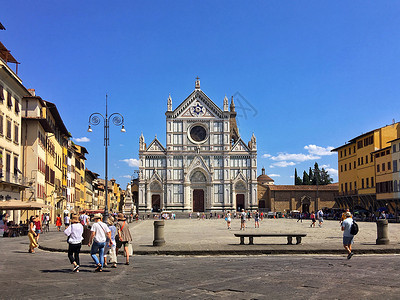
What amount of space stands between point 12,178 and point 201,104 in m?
54.8

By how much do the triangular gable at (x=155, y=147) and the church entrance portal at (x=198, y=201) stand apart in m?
9.26

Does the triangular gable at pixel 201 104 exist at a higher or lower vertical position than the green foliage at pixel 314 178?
higher

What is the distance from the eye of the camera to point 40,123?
36906 millimetres

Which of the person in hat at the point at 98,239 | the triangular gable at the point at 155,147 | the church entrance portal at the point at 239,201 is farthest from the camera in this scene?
the church entrance portal at the point at 239,201

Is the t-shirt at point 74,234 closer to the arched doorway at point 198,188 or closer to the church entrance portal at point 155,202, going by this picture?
the church entrance portal at point 155,202

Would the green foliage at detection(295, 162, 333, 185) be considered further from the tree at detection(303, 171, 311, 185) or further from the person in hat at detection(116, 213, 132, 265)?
the person in hat at detection(116, 213, 132, 265)

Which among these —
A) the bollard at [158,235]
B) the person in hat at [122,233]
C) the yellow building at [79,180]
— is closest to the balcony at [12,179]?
the bollard at [158,235]

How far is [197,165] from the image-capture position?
81.2 m

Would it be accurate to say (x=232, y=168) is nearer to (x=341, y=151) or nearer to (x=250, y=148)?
(x=250, y=148)

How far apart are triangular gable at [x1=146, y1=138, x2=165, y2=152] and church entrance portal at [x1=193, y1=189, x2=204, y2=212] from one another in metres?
9.26

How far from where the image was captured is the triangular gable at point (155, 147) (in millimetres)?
81062

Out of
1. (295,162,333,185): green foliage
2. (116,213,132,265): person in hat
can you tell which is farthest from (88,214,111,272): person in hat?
(295,162,333,185): green foliage

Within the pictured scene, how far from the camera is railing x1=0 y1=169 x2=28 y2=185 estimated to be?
2791 cm

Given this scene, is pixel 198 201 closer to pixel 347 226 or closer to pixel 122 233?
pixel 347 226
